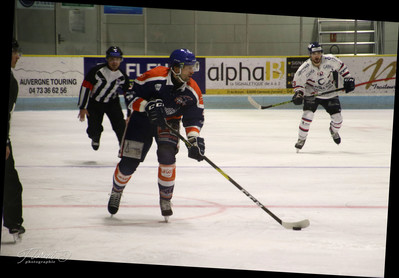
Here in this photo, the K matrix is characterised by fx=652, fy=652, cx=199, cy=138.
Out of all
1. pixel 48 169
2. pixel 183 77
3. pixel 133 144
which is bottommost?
pixel 48 169

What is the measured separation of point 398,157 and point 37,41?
10597mm

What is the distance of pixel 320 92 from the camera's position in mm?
7016

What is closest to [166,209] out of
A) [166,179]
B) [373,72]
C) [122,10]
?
[166,179]

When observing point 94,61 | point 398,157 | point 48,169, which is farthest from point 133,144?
point 94,61

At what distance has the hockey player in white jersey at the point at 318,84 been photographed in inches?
270

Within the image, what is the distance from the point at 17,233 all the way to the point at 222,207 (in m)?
1.39

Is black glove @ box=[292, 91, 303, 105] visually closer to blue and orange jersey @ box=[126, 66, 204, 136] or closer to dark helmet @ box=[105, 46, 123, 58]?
dark helmet @ box=[105, 46, 123, 58]

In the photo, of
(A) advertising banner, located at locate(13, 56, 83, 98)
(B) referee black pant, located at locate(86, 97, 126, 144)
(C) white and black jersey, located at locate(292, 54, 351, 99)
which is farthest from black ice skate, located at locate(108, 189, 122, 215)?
(A) advertising banner, located at locate(13, 56, 83, 98)

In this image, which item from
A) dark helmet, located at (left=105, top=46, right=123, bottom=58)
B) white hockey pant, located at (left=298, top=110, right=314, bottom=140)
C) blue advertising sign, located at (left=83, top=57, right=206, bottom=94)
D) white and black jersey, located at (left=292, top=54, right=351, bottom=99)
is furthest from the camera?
blue advertising sign, located at (left=83, top=57, right=206, bottom=94)

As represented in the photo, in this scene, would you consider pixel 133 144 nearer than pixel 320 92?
Answer: Yes

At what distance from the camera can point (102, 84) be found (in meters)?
5.71

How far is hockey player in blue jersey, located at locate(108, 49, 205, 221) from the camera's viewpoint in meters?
3.34

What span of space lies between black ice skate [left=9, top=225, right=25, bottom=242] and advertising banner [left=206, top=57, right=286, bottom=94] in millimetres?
9329

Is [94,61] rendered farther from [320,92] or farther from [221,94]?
[320,92]
